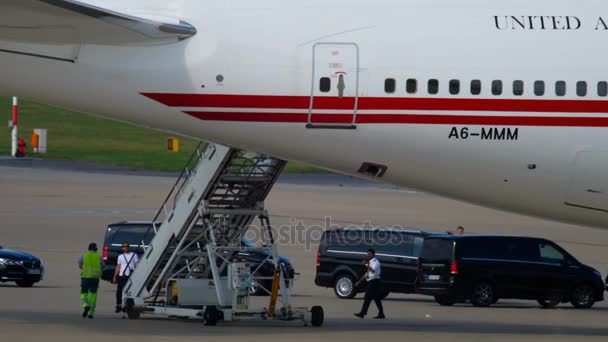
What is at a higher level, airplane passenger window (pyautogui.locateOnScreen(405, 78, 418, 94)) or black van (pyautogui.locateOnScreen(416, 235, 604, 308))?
airplane passenger window (pyautogui.locateOnScreen(405, 78, 418, 94))

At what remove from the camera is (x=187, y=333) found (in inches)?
1185

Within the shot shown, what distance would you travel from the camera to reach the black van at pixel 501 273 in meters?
39.9

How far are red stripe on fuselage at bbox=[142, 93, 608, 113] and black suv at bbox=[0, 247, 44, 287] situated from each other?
1498cm

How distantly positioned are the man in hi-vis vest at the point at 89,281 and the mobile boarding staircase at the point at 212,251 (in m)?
0.82

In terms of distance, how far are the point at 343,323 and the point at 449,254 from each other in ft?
24.1

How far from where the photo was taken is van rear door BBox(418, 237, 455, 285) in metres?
40.0

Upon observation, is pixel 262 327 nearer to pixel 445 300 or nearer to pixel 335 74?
pixel 335 74

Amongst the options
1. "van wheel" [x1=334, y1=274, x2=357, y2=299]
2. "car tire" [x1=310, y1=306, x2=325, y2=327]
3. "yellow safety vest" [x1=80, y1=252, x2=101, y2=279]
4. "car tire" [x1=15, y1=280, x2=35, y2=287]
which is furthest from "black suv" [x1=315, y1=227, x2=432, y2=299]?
"yellow safety vest" [x1=80, y1=252, x2=101, y2=279]

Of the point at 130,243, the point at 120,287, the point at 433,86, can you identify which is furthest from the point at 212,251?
the point at 130,243

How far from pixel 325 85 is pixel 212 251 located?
5.83 metres

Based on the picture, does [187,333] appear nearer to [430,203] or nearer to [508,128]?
[508,128]

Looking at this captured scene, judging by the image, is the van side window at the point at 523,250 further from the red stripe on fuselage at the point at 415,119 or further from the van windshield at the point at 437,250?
the red stripe on fuselage at the point at 415,119

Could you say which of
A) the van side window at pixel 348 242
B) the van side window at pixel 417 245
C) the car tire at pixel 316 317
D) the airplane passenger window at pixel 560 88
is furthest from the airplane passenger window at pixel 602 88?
the van side window at pixel 348 242

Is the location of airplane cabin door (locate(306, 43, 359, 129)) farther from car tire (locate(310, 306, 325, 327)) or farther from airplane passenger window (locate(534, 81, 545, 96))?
car tire (locate(310, 306, 325, 327))
